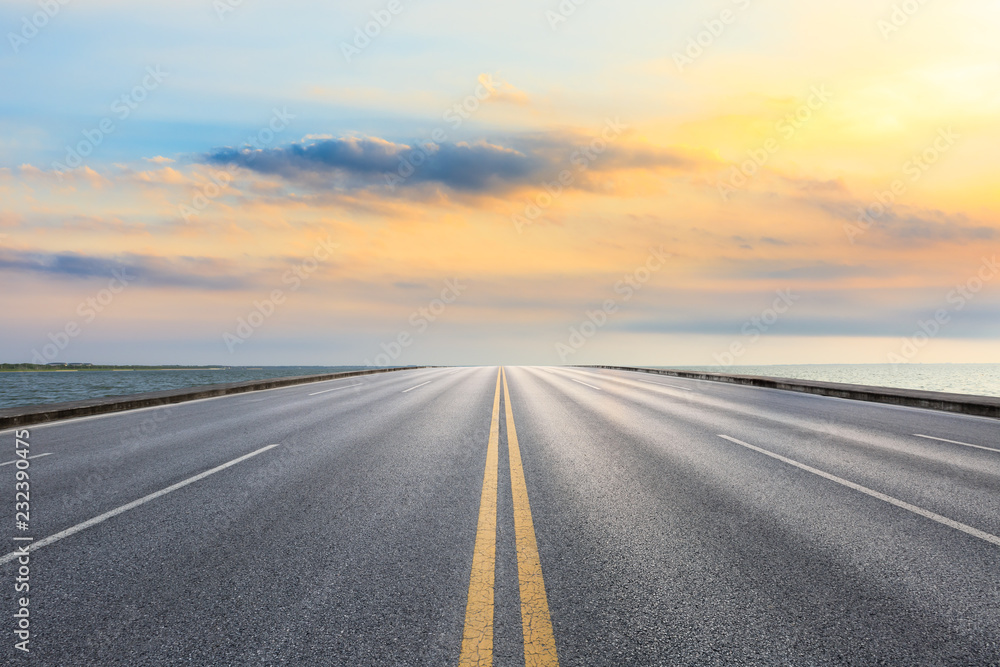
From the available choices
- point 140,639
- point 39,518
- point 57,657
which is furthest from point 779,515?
point 39,518

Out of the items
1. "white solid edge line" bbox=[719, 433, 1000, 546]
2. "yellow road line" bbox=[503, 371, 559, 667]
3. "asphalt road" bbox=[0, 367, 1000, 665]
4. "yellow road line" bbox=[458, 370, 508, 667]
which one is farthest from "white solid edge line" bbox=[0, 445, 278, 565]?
"white solid edge line" bbox=[719, 433, 1000, 546]

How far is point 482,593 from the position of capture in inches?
143

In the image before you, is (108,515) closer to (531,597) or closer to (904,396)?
(531,597)

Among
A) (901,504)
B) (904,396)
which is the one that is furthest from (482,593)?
(904,396)

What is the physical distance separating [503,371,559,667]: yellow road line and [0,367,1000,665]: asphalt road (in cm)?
2

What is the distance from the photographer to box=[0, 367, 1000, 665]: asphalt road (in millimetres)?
3111

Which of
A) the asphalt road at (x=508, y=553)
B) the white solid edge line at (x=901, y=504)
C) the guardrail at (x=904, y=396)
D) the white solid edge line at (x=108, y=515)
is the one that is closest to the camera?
the asphalt road at (x=508, y=553)

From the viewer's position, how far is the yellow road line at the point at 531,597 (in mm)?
2939

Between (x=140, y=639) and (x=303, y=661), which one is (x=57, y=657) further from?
(x=303, y=661)

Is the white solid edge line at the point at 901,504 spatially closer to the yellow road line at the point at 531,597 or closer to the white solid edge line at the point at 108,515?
the yellow road line at the point at 531,597

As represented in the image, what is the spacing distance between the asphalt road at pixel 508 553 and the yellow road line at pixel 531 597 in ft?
0.05

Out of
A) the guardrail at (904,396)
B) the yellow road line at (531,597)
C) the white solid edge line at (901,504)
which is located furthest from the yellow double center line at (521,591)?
the guardrail at (904,396)

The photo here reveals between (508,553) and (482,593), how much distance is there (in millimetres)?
749

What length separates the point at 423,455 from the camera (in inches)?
334
